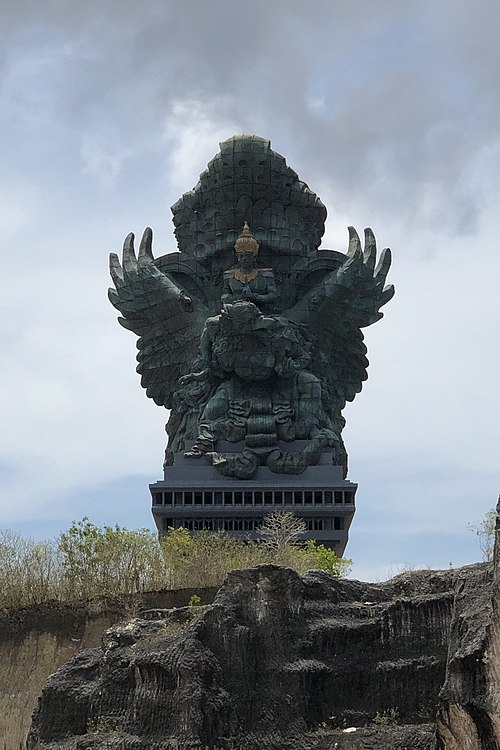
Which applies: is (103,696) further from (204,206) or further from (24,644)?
(204,206)

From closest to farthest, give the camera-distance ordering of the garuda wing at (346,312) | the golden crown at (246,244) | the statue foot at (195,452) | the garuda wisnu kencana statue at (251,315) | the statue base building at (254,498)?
the statue base building at (254,498) → the garuda wisnu kencana statue at (251,315) → the statue foot at (195,452) → the golden crown at (246,244) → the garuda wing at (346,312)

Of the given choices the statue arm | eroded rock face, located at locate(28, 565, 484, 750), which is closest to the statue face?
the statue arm

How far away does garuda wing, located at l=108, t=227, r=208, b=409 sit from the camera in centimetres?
8356

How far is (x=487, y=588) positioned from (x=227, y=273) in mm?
62596

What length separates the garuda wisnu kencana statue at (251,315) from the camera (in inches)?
3199

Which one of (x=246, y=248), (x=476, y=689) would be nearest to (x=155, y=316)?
(x=246, y=248)

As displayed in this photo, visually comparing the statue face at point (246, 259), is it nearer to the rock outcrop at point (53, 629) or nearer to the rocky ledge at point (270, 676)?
the rock outcrop at point (53, 629)

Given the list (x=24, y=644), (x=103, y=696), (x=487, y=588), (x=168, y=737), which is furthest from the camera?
(x=24, y=644)

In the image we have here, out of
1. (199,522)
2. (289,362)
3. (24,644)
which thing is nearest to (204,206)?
(289,362)

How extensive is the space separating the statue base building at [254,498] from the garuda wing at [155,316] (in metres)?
7.88

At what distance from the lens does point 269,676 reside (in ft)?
84.5

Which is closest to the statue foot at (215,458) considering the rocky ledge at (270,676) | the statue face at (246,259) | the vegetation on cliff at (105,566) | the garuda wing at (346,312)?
the garuda wing at (346,312)

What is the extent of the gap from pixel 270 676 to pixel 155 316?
197 feet

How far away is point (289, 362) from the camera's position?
8125 centimetres
